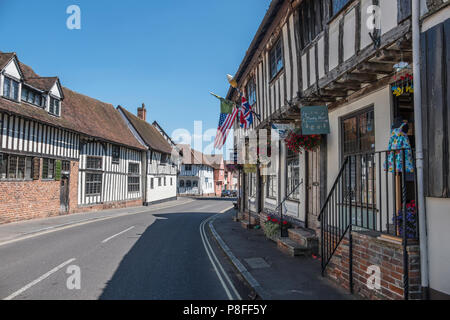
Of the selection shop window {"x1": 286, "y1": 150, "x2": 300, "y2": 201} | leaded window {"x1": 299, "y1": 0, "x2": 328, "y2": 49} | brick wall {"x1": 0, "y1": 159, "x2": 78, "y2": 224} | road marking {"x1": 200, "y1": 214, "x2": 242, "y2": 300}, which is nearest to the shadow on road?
road marking {"x1": 200, "y1": 214, "x2": 242, "y2": 300}

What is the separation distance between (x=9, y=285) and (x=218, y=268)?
13.6ft

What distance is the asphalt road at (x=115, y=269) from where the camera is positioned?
5074 mm

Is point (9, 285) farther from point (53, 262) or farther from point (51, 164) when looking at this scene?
point (51, 164)

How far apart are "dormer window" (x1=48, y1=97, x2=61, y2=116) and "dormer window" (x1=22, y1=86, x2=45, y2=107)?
60 centimetres

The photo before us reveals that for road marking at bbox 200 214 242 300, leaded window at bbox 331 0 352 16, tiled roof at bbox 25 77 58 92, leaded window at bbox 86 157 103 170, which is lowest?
Answer: road marking at bbox 200 214 242 300

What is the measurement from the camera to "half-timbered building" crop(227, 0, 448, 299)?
401 cm

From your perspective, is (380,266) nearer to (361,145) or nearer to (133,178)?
(361,145)

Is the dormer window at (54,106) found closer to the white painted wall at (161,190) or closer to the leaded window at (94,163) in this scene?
the leaded window at (94,163)

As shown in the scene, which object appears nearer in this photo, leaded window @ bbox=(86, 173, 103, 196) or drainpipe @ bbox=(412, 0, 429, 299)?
drainpipe @ bbox=(412, 0, 429, 299)

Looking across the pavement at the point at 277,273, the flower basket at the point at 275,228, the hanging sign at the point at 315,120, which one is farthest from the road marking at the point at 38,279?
the hanging sign at the point at 315,120

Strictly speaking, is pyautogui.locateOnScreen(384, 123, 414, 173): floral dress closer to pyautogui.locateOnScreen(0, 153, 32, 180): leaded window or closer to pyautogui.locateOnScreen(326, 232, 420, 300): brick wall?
pyautogui.locateOnScreen(326, 232, 420, 300): brick wall

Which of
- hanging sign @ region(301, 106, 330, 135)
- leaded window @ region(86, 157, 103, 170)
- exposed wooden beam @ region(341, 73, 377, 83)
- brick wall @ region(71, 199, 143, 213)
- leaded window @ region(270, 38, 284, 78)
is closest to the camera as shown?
exposed wooden beam @ region(341, 73, 377, 83)

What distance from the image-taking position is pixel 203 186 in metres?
51.8
